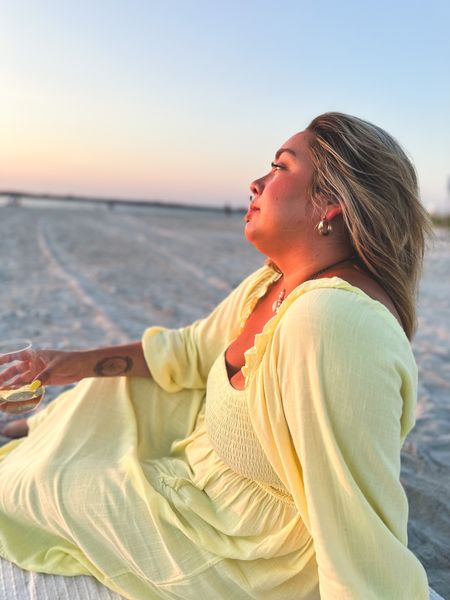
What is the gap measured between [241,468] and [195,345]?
69 cm

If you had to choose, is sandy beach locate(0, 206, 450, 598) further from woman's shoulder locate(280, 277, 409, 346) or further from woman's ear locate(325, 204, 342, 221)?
woman's shoulder locate(280, 277, 409, 346)

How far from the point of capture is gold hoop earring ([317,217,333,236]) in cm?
128

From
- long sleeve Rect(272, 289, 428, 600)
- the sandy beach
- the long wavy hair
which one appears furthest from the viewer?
the sandy beach

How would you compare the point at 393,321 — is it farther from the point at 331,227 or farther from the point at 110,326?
the point at 110,326

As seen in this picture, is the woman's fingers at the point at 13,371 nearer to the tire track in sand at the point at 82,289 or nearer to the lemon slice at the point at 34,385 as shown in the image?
the lemon slice at the point at 34,385

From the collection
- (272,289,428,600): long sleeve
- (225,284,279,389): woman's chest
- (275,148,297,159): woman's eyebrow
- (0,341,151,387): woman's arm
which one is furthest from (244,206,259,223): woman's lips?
(0,341,151,387): woman's arm

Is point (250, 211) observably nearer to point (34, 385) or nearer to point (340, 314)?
point (340, 314)

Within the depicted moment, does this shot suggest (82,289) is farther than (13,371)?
Yes

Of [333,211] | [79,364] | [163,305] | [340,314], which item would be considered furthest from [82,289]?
[340,314]

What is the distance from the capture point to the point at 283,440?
44.5 inches

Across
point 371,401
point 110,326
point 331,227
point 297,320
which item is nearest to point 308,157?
point 331,227

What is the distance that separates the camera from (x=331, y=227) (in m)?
1.29

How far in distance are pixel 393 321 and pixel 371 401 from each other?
190mm

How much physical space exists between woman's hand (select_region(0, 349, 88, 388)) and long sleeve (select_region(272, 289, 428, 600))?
1.00 meters
